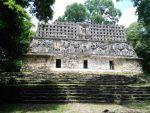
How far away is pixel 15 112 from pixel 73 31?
16.7 metres

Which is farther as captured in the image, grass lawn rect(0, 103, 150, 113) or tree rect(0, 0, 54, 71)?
tree rect(0, 0, 54, 71)

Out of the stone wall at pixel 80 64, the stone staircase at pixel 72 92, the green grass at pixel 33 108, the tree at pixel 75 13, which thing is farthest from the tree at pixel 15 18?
the tree at pixel 75 13

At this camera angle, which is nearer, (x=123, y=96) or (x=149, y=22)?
(x=123, y=96)

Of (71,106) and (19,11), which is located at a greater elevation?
(19,11)

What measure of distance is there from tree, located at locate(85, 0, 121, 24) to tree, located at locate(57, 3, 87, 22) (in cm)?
129

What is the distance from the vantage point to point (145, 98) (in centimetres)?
1305

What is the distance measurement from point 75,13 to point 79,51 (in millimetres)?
16982

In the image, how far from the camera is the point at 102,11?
41.4 m

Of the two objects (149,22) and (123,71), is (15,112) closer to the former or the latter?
(149,22)

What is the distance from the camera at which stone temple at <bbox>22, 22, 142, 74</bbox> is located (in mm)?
22938

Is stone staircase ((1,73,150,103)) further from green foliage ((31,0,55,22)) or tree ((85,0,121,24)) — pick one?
tree ((85,0,121,24))

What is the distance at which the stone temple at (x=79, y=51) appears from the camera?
75.3 ft

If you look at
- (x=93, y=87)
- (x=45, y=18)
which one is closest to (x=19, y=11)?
(x=45, y=18)

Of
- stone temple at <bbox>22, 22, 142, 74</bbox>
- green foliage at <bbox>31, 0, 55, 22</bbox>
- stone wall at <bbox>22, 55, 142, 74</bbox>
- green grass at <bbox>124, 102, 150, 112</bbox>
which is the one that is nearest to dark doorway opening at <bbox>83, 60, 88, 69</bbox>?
stone temple at <bbox>22, 22, 142, 74</bbox>
